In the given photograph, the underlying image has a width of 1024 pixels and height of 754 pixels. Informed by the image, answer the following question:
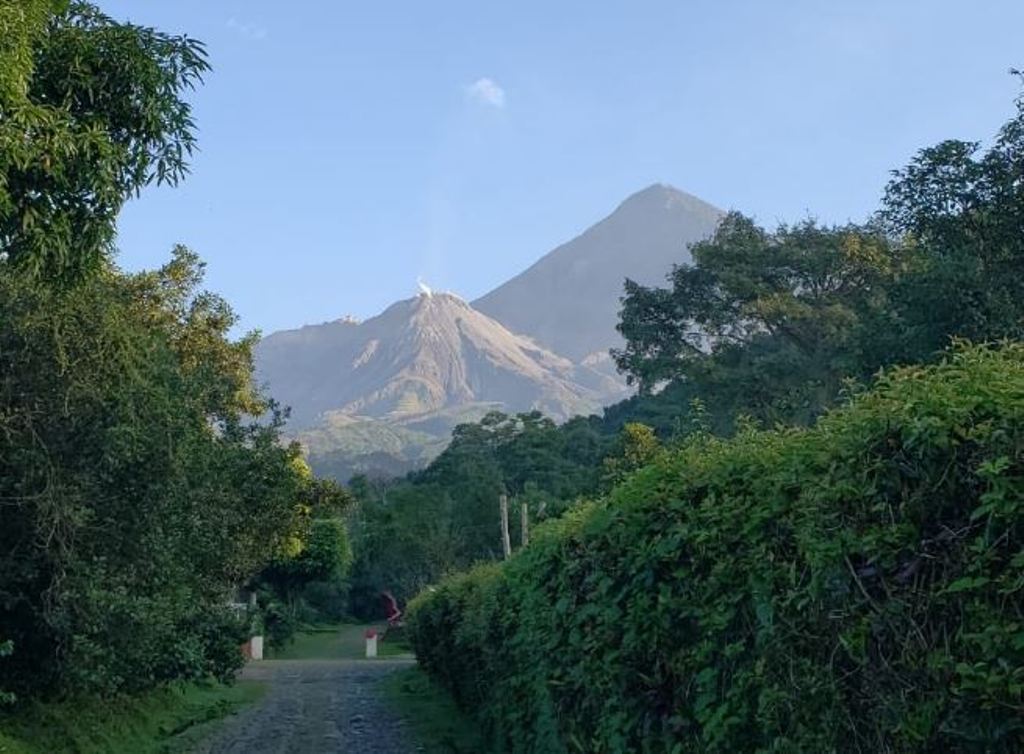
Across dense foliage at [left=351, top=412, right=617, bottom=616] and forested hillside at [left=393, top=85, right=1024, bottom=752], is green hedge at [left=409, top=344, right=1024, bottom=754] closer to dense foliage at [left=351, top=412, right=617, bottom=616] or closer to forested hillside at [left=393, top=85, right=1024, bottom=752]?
forested hillside at [left=393, top=85, right=1024, bottom=752]

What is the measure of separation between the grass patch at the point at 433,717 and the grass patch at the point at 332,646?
16.3 meters

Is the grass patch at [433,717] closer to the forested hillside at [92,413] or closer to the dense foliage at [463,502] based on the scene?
the forested hillside at [92,413]

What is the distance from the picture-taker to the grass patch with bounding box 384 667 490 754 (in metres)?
14.6

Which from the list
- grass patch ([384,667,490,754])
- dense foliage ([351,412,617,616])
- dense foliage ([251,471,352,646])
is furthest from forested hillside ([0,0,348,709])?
dense foliage ([351,412,617,616])

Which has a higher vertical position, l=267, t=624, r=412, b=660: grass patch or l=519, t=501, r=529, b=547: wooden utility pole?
l=519, t=501, r=529, b=547: wooden utility pole

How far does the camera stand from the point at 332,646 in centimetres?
5234

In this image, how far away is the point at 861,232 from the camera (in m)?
37.7

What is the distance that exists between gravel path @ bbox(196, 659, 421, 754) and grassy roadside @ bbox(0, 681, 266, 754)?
21.1 inches

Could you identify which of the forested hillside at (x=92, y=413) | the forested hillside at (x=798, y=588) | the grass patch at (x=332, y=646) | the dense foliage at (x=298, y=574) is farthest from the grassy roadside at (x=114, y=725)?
the grass patch at (x=332, y=646)

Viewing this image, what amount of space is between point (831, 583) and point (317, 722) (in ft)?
55.4

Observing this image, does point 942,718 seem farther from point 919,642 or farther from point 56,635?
point 56,635

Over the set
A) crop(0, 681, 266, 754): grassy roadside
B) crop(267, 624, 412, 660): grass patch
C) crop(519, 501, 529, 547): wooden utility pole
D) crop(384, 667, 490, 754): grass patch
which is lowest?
crop(267, 624, 412, 660): grass patch

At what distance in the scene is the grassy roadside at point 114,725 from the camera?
41.8 feet

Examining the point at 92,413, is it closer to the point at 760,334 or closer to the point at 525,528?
the point at 525,528
